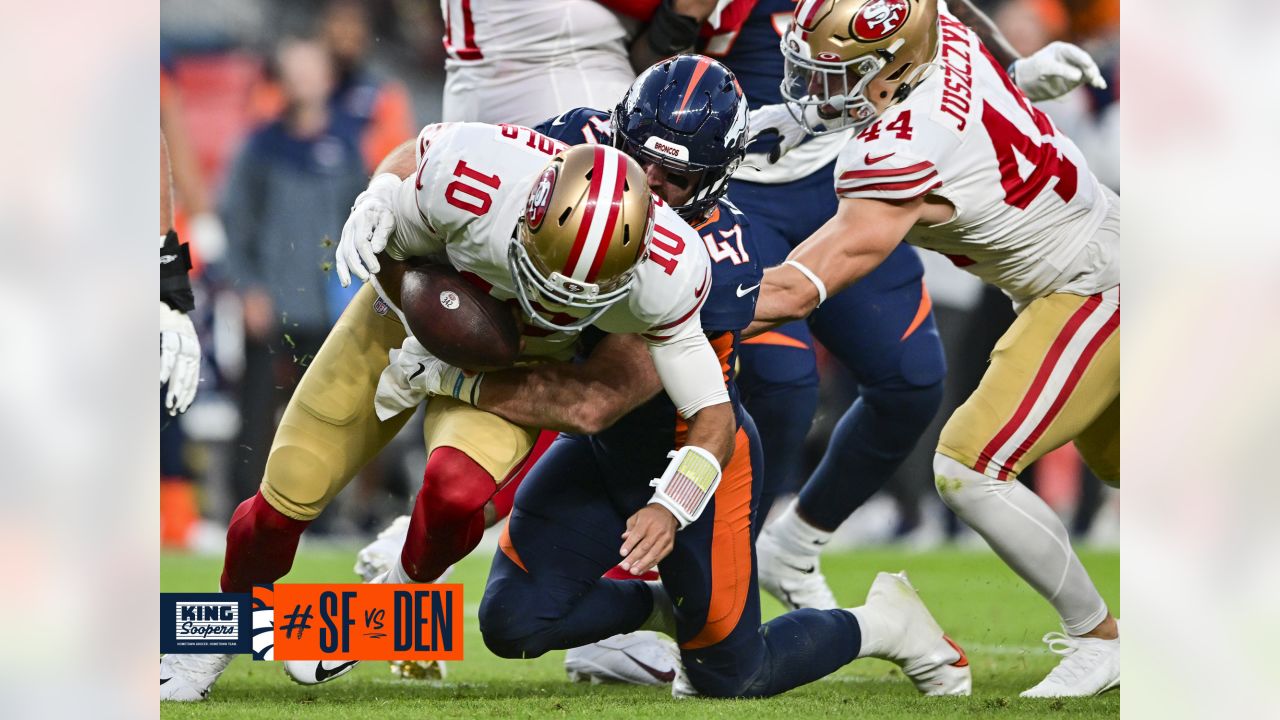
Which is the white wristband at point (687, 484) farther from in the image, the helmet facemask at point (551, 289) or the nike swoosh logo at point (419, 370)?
the nike swoosh logo at point (419, 370)

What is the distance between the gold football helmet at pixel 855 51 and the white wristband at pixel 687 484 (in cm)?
86

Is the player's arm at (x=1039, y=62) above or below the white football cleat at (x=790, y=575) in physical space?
above

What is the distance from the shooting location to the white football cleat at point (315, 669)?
2951 mm

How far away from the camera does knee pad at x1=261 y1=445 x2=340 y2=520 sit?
2.75 m

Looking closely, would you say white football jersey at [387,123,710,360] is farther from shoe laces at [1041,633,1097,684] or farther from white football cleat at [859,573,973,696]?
shoe laces at [1041,633,1097,684]

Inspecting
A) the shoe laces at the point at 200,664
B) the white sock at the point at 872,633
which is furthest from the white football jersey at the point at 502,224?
the shoe laces at the point at 200,664

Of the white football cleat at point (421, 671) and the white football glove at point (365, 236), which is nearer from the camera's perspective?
the white football glove at point (365, 236)

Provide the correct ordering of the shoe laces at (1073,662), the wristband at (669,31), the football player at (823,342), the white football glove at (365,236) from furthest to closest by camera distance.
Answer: the football player at (823,342)
the wristband at (669,31)
the shoe laces at (1073,662)
the white football glove at (365,236)

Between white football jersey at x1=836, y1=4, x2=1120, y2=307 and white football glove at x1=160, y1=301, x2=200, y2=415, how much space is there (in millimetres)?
1352

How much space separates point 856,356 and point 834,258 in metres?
0.57

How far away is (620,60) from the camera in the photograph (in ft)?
10.6
